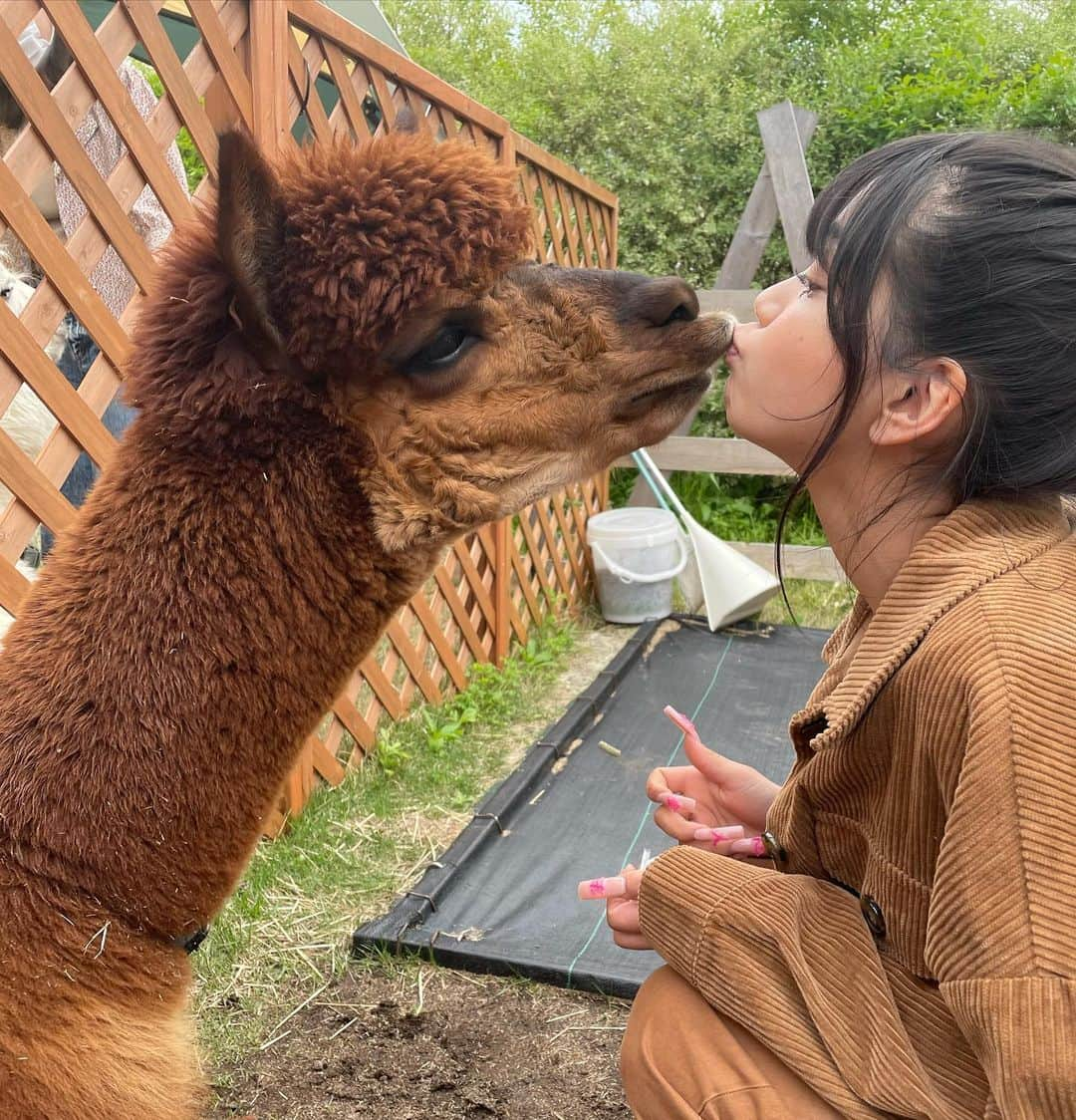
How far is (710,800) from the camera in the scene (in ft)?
5.64

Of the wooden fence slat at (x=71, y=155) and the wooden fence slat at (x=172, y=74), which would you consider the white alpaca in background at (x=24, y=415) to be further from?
the wooden fence slat at (x=172, y=74)

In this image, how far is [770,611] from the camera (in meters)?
5.31

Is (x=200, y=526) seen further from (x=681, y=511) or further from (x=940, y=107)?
(x=940, y=107)

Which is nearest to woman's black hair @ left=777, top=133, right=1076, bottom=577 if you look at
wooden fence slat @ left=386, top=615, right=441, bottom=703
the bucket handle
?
wooden fence slat @ left=386, top=615, right=441, bottom=703

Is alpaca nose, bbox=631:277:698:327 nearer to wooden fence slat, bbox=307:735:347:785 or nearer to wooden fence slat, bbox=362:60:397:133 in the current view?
wooden fence slat, bbox=362:60:397:133

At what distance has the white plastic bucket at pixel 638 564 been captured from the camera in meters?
5.24

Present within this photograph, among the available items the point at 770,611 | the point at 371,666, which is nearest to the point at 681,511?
the point at 770,611

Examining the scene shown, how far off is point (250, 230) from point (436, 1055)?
A: 5.88 feet

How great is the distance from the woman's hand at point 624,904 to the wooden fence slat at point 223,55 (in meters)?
1.98

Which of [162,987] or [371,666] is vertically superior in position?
[162,987]

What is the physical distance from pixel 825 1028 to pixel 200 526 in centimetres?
98

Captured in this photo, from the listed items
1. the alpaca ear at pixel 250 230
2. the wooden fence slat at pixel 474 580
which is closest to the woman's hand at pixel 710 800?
the alpaca ear at pixel 250 230

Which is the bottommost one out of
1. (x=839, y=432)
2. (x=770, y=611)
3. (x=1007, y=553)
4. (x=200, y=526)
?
(x=770, y=611)

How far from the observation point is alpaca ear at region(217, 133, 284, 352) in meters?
1.16
